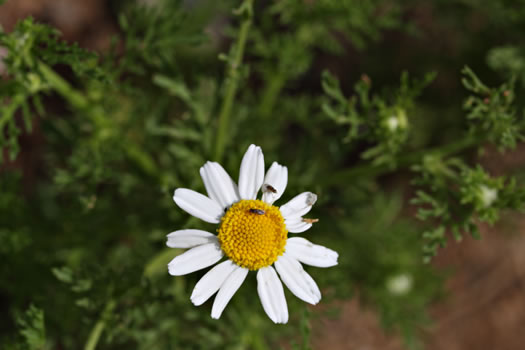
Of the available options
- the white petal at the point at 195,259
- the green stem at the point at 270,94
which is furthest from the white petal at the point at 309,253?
the green stem at the point at 270,94

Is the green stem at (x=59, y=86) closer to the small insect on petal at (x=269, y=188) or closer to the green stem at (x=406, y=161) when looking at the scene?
the small insect on petal at (x=269, y=188)

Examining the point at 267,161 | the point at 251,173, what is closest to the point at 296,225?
the point at 251,173

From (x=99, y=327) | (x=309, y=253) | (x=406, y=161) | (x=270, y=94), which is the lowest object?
(x=99, y=327)

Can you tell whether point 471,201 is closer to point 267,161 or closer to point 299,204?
point 299,204

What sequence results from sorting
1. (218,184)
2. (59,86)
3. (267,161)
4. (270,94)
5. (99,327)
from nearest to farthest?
(218,184) < (99,327) < (59,86) < (267,161) < (270,94)

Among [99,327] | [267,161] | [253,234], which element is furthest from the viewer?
[267,161]

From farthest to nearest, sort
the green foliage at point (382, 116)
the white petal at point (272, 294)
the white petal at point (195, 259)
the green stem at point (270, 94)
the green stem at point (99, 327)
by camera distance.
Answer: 1. the green stem at point (270, 94)
2. the green foliage at point (382, 116)
3. the green stem at point (99, 327)
4. the white petal at point (272, 294)
5. the white petal at point (195, 259)

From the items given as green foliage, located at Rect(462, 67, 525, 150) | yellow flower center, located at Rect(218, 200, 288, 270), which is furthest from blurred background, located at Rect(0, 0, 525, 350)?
yellow flower center, located at Rect(218, 200, 288, 270)

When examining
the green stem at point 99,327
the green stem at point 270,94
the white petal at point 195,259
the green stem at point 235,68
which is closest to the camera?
the white petal at point 195,259

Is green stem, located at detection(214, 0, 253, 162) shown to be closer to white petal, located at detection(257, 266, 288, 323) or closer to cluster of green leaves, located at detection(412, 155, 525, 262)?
white petal, located at detection(257, 266, 288, 323)

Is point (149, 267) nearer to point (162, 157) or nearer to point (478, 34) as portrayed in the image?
point (162, 157)
